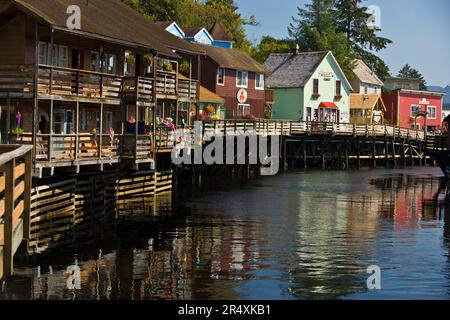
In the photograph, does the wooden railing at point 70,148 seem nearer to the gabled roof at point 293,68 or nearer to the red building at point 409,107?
the gabled roof at point 293,68

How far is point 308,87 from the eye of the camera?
79875 mm

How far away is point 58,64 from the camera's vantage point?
3400cm

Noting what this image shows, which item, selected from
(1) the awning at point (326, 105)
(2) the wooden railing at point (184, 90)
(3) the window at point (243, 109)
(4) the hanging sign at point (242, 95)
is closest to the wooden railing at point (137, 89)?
(2) the wooden railing at point (184, 90)

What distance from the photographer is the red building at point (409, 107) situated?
98.8m

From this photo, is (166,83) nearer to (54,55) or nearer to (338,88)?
(54,55)

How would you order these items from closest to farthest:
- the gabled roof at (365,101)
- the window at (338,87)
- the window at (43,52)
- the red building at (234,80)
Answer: the window at (43,52), the red building at (234,80), the window at (338,87), the gabled roof at (365,101)

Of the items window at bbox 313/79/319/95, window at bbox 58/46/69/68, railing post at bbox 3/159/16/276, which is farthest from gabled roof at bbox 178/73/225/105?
railing post at bbox 3/159/16/276

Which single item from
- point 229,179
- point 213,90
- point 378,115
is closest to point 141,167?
point 229,179

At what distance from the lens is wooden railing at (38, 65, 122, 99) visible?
28.9 metres

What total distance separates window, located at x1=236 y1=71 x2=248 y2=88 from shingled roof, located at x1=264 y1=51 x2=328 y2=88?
8741 mm

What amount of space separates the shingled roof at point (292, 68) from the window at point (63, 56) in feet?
153

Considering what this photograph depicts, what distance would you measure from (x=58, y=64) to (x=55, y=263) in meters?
14.4
